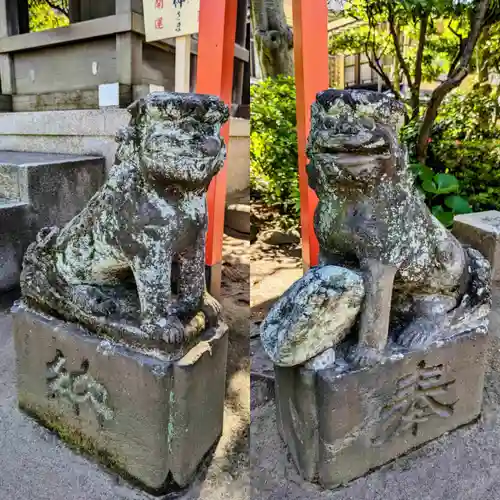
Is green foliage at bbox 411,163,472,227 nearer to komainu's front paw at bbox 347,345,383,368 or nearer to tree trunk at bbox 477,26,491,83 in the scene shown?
tree trunk at bbox 477,26,491,83

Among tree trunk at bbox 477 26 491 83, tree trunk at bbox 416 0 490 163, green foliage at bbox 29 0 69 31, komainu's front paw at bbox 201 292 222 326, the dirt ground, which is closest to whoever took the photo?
the dirt ground

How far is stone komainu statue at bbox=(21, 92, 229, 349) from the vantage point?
1289 mm

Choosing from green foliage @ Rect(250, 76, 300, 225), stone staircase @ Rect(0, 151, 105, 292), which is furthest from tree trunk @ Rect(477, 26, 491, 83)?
stone staircase @ Rect(0, 151, 105, 292)

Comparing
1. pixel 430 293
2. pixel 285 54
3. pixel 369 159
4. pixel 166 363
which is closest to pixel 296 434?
pixel 166 363

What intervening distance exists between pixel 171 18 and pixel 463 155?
121 inches

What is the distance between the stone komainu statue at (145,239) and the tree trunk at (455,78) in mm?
3104

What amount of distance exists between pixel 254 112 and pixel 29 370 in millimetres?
3381

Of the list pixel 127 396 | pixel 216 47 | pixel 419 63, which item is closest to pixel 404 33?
pixel 419 63

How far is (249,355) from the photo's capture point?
2619 mm

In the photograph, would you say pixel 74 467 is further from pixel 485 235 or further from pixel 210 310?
pixel 485 235

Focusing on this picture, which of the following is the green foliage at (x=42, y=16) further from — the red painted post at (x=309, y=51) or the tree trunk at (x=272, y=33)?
the red painted post at (x=309, y=51)

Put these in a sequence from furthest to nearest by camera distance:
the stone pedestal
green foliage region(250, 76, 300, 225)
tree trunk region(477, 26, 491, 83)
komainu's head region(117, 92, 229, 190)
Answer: tree trunk region(477, 26, 491, 83), green foliage region(250, 76, 300, 225), the stone pedestal, komainu's head region(117, 92, 229, 190)

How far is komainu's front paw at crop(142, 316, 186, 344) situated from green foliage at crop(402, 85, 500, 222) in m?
2.91

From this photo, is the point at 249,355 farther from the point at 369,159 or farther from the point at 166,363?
the point at 369,159
